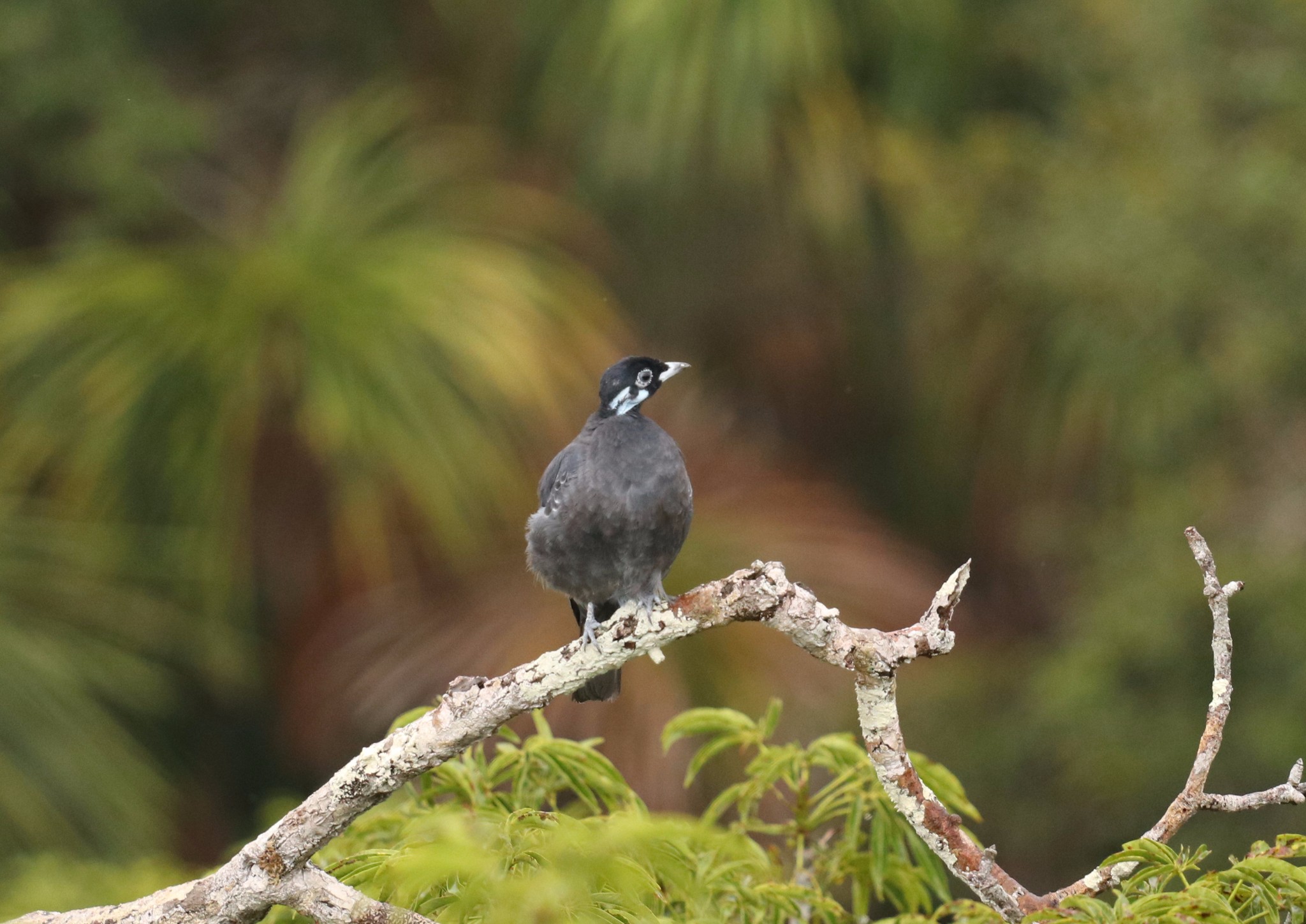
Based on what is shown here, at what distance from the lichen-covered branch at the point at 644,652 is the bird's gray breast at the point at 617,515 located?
1.90 feet

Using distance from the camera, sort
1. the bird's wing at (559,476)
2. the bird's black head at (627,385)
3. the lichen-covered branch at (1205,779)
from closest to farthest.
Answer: the lichen-covered branch at (1205,779) < the bird's wing at (559,476) < the bird's black head at (627,385)

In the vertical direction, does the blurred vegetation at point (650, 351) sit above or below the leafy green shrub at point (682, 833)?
above

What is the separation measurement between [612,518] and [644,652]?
0.60m

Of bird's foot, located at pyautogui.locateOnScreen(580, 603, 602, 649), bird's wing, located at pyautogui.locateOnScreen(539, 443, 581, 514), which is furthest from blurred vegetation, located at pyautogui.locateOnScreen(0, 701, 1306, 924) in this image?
bird's wing, located at pyautogui.locateOnScreen(539, 443, 581, 514)

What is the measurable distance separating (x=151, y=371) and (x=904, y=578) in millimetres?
2676

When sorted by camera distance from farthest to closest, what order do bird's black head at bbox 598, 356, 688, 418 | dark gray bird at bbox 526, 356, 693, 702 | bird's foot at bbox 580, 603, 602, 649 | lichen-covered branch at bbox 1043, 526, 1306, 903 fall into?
bird's black head at bbox 598, 356, 688, 418 < dark gray bird at bbox 526, 356, 693, 702 < bird's foot at bbox 580, 603, 602, 649 < lichen-covered branch at bbox 1043, 526, 1306, 903

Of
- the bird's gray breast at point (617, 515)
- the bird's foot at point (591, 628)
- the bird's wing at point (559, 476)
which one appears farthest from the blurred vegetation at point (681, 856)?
the bird's wing at point (559, 476)

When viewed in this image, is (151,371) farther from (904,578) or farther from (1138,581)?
(1138,581)

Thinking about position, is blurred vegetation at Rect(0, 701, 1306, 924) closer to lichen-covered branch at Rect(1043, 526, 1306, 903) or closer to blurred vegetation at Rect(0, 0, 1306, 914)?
lichen-covered branch at Rect(1043, 526, 1306, 903)

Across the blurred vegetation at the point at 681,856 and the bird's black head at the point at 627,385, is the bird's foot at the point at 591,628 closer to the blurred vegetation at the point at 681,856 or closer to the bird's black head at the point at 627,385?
the blurred vegetation at the point at 681,856

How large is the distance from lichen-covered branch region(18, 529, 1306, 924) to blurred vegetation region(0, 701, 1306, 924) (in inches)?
3.2

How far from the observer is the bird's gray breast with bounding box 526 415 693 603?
2.55m

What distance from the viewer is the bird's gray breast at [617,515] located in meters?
2.55

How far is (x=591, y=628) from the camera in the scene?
2.49m
